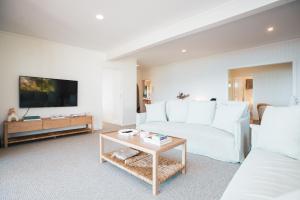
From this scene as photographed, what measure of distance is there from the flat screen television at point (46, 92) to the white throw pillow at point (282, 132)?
4.18 m

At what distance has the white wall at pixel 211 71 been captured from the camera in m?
4.23

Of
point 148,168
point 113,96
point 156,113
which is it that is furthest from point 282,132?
point 113,96

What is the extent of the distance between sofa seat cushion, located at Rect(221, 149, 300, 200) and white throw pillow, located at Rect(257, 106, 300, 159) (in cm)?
9

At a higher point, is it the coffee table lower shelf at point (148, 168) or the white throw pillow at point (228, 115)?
the white throw pillow at point (228, 115)

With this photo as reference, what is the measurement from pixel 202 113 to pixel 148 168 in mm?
1711

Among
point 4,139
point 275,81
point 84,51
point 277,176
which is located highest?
point 84,51

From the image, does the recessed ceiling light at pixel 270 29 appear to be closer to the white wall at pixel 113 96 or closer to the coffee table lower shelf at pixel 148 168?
the coffee table lower shelf at pixel 148 168

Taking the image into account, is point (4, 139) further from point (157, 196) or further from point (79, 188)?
point (157, 196)

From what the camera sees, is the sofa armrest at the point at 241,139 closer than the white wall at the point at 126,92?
Yes

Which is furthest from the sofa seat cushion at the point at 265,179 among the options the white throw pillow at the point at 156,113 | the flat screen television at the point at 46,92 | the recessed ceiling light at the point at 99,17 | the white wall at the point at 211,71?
the flat screen television at the point at 46,92

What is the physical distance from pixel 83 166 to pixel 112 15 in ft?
8.03

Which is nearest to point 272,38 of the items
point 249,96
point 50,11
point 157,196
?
point 249,96

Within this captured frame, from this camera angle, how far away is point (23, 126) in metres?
3.26

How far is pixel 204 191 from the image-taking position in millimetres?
1685
